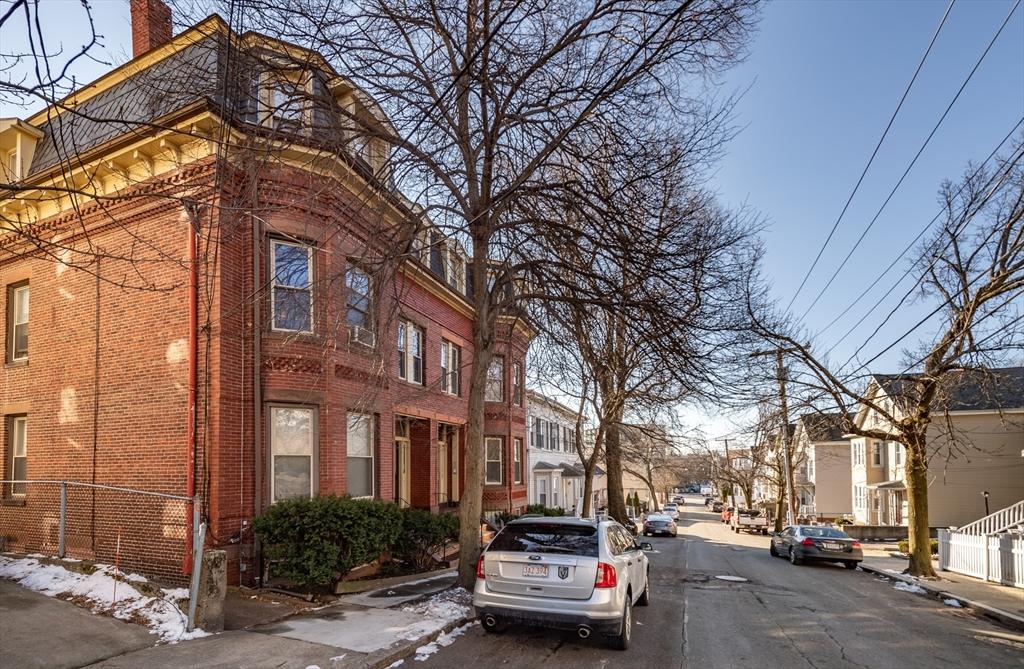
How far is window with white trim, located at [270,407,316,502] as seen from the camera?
11523 millimetres

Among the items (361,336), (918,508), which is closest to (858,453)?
(918,508)

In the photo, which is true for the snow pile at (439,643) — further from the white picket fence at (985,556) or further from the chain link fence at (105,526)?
the white picket fence at (985,556)

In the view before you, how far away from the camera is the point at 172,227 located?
11.4 metres

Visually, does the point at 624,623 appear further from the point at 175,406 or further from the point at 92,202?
the point at 92,202

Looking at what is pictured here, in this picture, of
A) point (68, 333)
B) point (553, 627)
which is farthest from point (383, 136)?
point (68, 333)

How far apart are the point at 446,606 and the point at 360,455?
519cm

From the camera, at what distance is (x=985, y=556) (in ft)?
53.4

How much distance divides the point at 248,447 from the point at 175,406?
135 cm

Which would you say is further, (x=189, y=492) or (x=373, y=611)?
(x=189, y=492)

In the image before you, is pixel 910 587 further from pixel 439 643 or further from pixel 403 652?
pixel 403 652

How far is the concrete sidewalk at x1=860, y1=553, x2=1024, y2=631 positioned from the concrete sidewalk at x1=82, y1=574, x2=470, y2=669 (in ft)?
31.3

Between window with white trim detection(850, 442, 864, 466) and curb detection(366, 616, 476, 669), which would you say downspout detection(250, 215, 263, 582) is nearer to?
curb detection(366, 616, 476, 669)

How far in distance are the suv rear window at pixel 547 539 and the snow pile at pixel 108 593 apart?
3676mm

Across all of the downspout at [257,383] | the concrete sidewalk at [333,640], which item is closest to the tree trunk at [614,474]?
the concrete sidewalk at [333,640]
